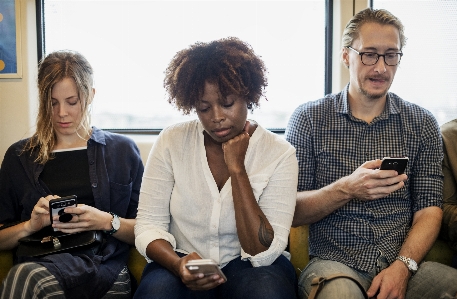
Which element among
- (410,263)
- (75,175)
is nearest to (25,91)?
(75,175)

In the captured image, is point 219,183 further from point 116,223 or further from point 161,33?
point 161,33

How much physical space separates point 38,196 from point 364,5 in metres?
2.01

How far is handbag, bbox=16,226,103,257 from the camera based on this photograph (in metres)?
1.91

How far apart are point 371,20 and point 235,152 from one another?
89cm

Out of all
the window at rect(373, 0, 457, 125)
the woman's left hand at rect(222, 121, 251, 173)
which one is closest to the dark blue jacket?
the woman's left hand at rect(222, 121, 251, 173)

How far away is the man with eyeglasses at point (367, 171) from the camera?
1.97 m

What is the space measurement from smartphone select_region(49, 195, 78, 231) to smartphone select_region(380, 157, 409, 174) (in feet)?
3.96

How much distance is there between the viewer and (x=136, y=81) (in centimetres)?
296

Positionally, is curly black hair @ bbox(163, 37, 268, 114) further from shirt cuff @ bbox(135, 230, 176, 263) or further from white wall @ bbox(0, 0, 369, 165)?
white wall @ bbox(0, 0, 369, 165)

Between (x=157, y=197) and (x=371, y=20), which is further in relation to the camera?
(x=371, y=20)

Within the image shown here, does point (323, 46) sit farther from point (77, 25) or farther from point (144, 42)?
point (77, 25)

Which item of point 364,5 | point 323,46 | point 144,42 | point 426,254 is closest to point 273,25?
point 323,46

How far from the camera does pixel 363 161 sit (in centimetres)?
213

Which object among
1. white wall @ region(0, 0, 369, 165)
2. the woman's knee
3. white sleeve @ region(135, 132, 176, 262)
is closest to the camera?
the woman's knee
